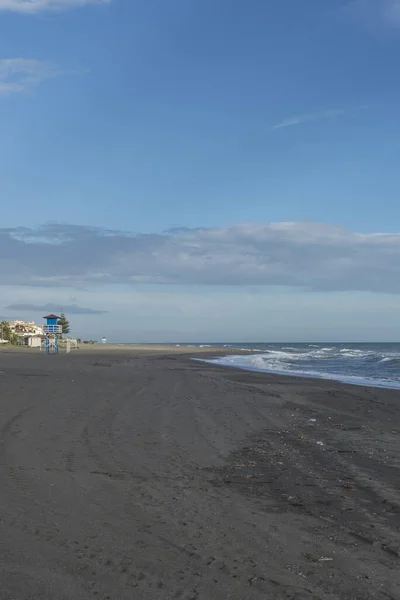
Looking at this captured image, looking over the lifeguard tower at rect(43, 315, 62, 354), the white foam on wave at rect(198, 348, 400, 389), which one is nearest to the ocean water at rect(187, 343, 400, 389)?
the white foam on wave at rect(198, 348, 400, 389)

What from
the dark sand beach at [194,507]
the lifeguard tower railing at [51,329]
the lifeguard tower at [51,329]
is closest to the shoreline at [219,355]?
the lifeguard tower at [51,329]

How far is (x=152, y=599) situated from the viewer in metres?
3.73

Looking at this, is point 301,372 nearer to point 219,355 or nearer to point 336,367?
point 336,367

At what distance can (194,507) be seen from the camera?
577 cm

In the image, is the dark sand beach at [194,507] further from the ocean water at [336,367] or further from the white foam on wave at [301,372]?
the ocean water at [336,367]

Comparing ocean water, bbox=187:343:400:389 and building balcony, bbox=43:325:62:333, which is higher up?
building balcony, bbox=43:325:62:333

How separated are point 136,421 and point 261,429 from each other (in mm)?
2599

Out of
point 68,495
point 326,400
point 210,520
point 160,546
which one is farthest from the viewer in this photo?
point 326,400

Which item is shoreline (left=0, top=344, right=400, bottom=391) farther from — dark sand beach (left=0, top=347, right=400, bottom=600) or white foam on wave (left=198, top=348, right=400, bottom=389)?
dark sand beach (left=0, top=347, right=400, bottom=600)

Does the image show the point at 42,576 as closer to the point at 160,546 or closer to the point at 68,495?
the point at 160,546

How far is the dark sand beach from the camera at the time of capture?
13.2 feet

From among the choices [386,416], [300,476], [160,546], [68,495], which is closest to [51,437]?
[68,495]

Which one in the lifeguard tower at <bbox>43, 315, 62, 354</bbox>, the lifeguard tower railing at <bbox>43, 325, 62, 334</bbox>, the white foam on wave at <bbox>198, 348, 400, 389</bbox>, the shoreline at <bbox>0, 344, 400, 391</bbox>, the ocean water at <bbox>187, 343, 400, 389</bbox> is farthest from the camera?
the lifeguard tower railing at <bbox>43, 325, 62, 334</bbox>

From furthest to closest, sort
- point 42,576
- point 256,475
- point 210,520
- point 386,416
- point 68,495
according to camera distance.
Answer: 1. point 386,416
2. point 256,475
3. point 68,495
4. point 210,520
5. point 42,576
